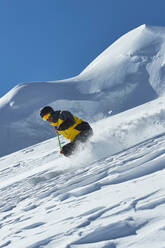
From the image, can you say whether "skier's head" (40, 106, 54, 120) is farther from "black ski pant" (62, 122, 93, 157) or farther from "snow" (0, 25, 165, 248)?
"snow" (0, 25, 165, 248)

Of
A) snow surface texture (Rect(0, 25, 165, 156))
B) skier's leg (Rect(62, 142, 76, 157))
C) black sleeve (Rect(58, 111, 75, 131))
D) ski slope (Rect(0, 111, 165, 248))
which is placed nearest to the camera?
ski slope (Rect(0, 111, 165, 248))

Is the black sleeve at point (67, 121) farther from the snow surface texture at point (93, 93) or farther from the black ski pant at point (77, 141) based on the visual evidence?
the snow surface texture at point (93, 93)

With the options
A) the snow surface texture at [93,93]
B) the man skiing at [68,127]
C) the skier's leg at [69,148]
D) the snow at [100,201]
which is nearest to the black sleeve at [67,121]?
the man skiing at [68,127]

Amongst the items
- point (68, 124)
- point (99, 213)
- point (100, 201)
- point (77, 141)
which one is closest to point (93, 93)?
point (77, 141)

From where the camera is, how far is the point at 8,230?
13.7ft

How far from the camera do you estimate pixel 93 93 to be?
65.8m

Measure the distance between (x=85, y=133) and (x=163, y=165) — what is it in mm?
4473

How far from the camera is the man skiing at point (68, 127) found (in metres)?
8.50

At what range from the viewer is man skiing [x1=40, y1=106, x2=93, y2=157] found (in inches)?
335

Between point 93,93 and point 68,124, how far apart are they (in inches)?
2266

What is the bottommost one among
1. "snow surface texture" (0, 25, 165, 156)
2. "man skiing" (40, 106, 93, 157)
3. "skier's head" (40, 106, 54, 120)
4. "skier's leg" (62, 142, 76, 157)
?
"skier's leg" (62, 142, 76, 157)

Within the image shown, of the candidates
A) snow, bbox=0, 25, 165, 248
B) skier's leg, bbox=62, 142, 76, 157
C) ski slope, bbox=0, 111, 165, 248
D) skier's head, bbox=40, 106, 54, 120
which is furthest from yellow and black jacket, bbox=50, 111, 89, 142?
ski slope, bbox=0, 111, 165, 248

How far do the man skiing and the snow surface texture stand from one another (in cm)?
4522

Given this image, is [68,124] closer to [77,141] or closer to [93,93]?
[77,141]
